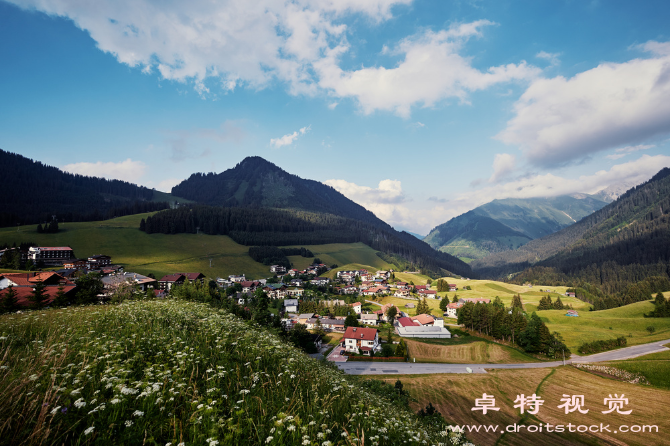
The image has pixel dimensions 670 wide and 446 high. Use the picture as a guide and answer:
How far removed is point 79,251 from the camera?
117 m

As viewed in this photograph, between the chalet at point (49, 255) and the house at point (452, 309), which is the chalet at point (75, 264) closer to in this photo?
the chalet at point (49, 255)

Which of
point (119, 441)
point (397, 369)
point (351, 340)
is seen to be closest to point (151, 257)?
point (351, 340)

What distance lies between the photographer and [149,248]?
135 m

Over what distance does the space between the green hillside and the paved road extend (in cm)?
8576

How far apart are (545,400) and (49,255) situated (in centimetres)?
14870

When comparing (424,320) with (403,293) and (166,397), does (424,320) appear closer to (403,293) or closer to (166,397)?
(403,293)

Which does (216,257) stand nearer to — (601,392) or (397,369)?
(397,369)

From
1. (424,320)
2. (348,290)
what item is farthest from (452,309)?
(348,290)

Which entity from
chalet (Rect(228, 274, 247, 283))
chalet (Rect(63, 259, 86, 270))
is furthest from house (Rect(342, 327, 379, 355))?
chalet (Rect(63, 259, 86, 270))

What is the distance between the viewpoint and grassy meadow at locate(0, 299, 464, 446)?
419 centimetres

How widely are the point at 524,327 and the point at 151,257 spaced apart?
14290 cm

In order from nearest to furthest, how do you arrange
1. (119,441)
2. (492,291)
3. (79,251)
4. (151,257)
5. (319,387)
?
(119,441), (319,387), (79,251), (151,257), (492,291)

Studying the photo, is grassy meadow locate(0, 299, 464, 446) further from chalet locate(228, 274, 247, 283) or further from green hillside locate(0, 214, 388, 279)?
chalet locate(228, 274, 247, 283)

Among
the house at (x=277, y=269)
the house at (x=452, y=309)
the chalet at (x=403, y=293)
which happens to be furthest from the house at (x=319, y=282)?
the house at (x=452, y=309)
